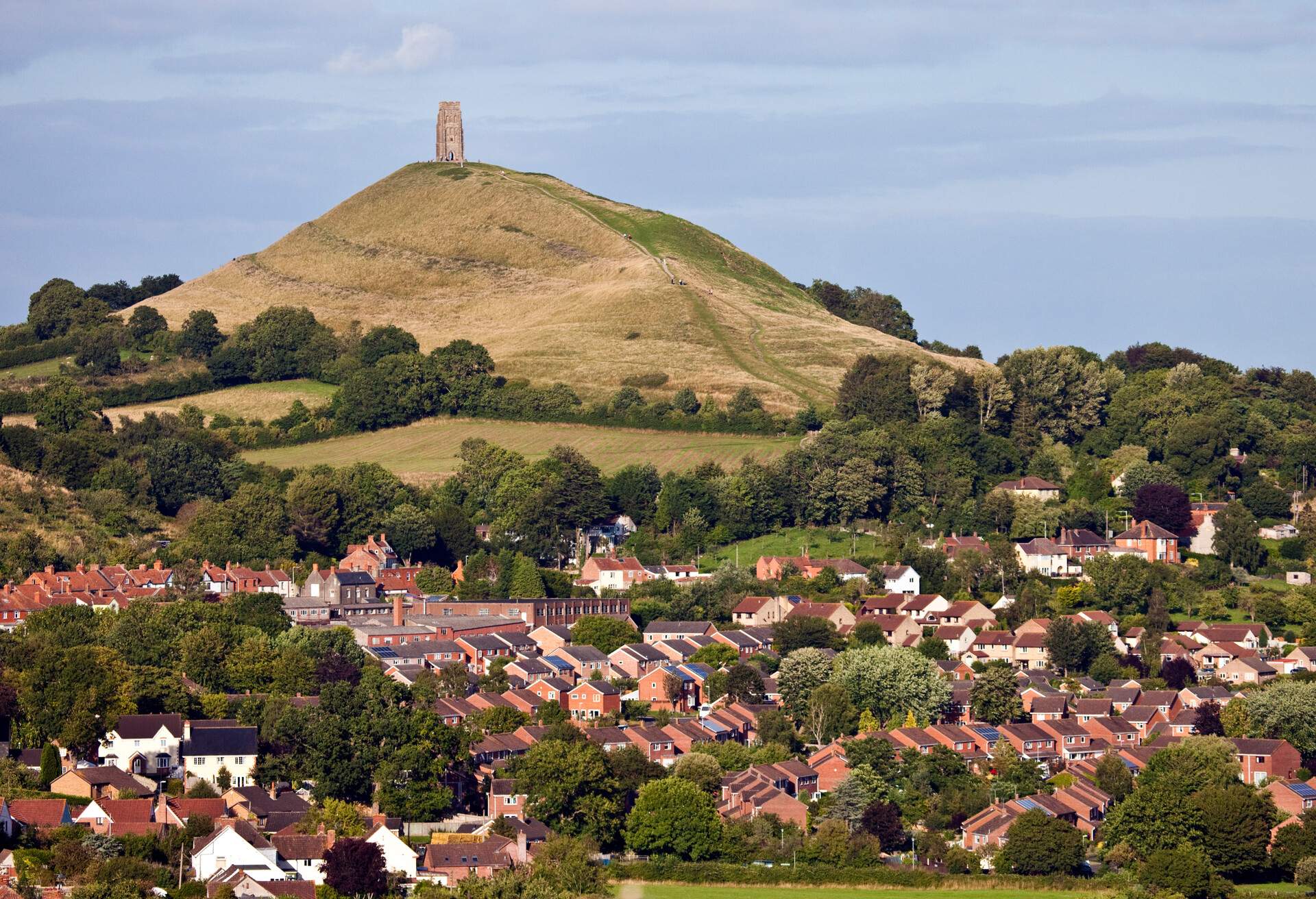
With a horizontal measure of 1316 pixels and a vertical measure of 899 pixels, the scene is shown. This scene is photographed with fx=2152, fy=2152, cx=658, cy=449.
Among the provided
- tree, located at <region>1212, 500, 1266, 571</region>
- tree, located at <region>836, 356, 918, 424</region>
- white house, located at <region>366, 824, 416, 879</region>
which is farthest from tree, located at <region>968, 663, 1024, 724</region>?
tree, located at <region>836, 356, 918, 424</region>

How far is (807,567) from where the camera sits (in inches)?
3917

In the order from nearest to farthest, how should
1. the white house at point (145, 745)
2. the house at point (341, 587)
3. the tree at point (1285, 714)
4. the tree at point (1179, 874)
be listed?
the tree at point (1179, 874), the white house at point (145, 745), the tree at point (1285, 714), the house at point (341, 587)

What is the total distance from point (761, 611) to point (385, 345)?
52.7 m

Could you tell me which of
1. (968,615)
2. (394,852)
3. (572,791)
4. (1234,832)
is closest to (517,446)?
(968,615)

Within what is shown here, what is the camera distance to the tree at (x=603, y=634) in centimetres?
8762

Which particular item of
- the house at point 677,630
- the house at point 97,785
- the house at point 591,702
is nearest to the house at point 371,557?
the house at point 677,630

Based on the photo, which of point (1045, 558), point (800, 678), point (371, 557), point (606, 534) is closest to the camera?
point (800, 678)

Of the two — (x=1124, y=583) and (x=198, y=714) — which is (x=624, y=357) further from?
(x=198, y=714)

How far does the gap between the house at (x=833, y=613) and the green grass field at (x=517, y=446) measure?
81.7 feet

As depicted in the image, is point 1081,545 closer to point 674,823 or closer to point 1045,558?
point 1045,558

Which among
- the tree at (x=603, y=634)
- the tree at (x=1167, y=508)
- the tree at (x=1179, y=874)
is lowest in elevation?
the tree at (x=1179, y=874)

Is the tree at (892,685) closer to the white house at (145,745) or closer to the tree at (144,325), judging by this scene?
the white house at (145,745)

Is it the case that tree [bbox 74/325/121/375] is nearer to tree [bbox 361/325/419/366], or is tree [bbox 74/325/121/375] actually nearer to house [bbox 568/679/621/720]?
tree [bbox 361/325/419/366]

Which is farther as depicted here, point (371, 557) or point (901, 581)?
point (371, 557)
